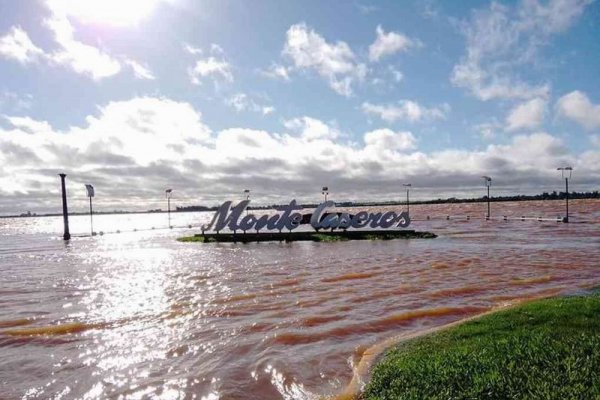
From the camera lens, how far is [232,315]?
13.2m

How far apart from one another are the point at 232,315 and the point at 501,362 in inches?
320

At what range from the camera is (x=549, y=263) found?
22859 millimetres

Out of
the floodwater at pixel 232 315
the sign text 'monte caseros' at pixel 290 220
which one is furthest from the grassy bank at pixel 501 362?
the sign text 'monte caseros' at pixel 290 220

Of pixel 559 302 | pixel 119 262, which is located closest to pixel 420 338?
pixel 559 302

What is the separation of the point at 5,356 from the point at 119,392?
3.97m

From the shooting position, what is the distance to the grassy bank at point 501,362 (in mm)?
5879

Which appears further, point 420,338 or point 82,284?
point 82,284

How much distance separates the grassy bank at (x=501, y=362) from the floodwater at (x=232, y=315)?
1.41 metres

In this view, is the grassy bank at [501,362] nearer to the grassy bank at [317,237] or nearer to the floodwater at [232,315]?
the floodwater at [232,315]

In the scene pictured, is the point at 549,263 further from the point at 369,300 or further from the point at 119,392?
the point at 119,392

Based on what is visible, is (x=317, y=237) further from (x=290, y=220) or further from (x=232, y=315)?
(x=232, y=315)

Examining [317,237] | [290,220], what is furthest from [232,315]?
→ [290,220]

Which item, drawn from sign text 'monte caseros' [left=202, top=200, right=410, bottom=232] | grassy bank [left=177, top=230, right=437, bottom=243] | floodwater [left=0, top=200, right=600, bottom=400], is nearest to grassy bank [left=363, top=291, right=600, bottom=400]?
floodwater [left=0, top=200, right=600, bottom=400]

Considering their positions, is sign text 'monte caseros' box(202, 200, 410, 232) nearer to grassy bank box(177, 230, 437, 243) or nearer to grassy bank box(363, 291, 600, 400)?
grassy bank box(177, 230, 437, 243)
